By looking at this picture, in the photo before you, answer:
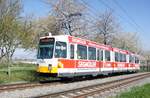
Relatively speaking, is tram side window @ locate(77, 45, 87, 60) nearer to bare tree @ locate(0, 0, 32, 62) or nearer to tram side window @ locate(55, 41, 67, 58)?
tram side window @ locate(55, 41, 67, 58)

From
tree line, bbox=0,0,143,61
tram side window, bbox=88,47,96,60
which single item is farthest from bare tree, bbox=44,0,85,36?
tram side window, bbox=88,47,96,60

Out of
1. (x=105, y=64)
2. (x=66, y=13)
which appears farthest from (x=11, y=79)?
(x=66, y=13)

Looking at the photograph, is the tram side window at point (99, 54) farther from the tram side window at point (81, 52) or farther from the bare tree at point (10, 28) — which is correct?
the bare tree at point (10, 28)

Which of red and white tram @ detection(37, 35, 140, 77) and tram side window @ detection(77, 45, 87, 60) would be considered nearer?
red and white tram @ detection(37, 35, 140, 77)

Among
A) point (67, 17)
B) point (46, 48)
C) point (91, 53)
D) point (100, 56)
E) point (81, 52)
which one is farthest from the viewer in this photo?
point (67, 17)

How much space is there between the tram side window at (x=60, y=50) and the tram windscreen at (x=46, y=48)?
1.09ft

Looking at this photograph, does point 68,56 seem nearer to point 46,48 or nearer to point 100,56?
point 46,48

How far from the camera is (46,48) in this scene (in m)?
22.4

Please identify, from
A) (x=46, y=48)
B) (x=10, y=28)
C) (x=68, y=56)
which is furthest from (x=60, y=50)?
(x=10, y=28)

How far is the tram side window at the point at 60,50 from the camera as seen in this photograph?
2183 centimetres

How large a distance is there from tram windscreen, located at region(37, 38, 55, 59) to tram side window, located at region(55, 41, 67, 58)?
0.33 meters

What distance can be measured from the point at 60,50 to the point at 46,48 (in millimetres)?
1034

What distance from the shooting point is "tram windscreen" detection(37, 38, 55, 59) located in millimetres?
22017

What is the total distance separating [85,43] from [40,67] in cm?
451
